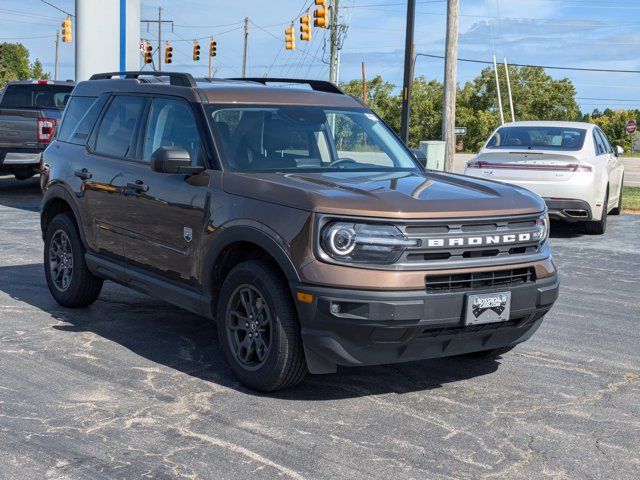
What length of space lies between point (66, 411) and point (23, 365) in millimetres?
1030

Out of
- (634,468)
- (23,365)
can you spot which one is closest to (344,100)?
(23,365)

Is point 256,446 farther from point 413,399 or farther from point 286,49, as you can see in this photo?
point 286,49

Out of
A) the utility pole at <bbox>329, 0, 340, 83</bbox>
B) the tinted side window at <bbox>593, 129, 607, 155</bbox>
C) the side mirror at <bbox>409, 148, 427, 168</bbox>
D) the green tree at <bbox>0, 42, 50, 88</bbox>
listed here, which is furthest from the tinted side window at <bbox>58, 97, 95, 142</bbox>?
the green tree at <bbox>0, 42, 50, 88</bbox>

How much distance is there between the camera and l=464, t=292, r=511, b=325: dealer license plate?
16.1 feet

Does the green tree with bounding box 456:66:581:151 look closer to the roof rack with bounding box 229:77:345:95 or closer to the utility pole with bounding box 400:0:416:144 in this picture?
the utility pole with bounding box 400:0:416:144

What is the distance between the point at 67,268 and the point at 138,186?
1.58 m

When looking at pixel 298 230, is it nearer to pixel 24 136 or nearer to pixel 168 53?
pixel 24 136

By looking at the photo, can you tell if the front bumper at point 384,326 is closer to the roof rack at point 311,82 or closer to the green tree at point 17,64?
the roof rack at point 311,82

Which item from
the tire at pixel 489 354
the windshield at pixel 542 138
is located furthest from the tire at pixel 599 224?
the tire at pixel 489 354

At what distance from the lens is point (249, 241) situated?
207 inches

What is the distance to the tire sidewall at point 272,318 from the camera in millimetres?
5031

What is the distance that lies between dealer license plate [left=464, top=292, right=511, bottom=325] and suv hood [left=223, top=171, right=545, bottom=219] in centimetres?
46

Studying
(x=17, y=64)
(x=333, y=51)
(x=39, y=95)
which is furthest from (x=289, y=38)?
(x=17, y=64)

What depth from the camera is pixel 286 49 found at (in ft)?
124
